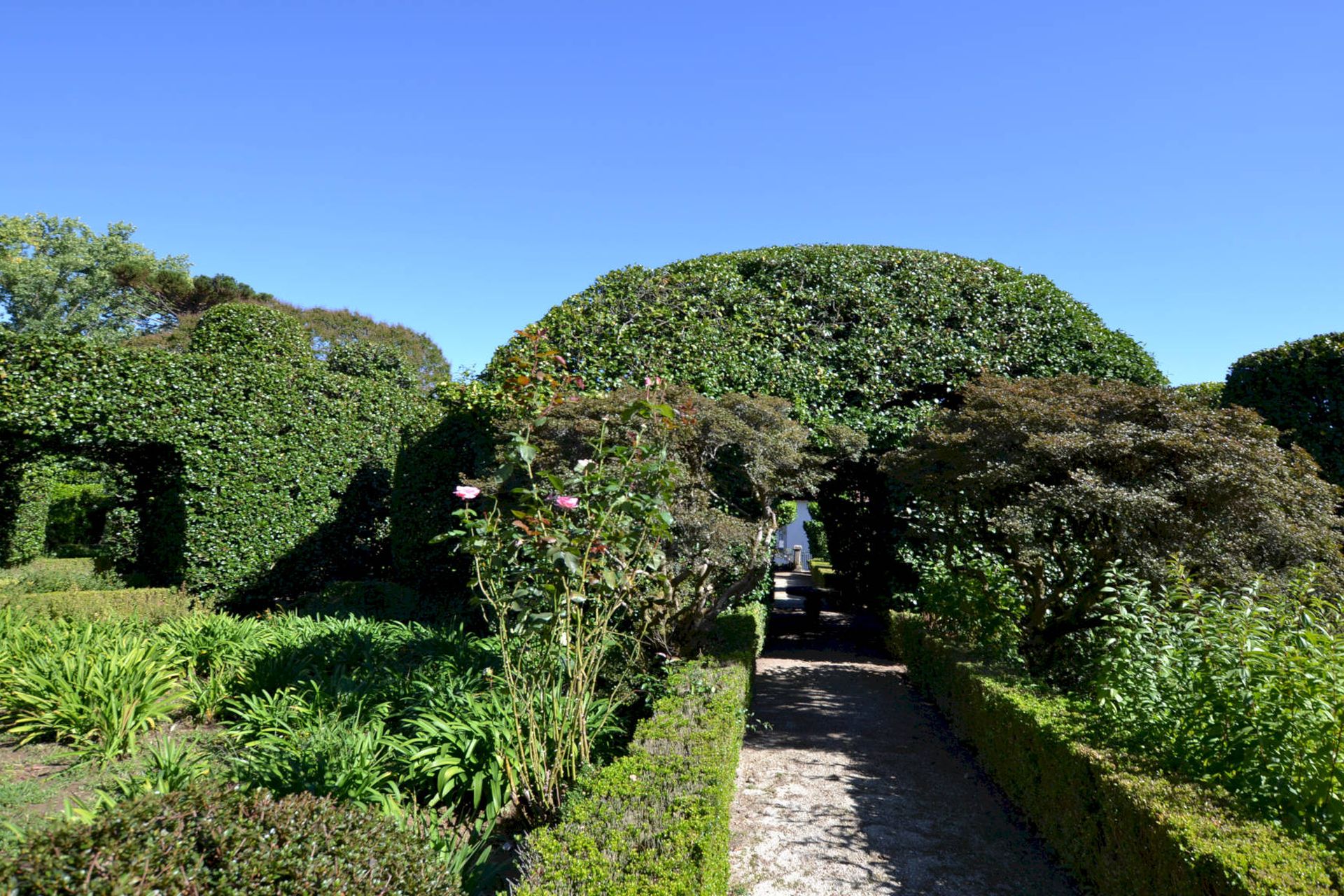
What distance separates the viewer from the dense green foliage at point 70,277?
26.0 m

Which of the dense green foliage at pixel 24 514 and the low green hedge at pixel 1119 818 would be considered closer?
the low green hedge at pixel 1119 818

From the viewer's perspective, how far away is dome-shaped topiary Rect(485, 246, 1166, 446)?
9531mm

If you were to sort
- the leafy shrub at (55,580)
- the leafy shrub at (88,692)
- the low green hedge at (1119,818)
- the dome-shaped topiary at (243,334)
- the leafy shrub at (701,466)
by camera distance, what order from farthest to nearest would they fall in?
the dome-shaped topiary at (243,334) < the leafy shrub at (55,580) < the leafy shrub at (701,466) < the leafy shrub at (88,692) < the low green hedge at (1119,818)

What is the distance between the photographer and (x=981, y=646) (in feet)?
22.7

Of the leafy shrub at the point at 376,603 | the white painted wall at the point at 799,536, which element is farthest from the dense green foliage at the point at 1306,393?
the white painted wall at the point at 799,536

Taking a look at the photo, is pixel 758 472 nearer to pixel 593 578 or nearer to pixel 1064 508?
pixel 1064 508

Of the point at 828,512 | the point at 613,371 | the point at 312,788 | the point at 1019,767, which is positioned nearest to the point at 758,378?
the point at 613,371

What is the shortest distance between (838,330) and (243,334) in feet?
27.3

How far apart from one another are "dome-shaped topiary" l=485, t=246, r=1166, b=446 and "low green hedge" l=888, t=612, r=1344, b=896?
15.9ft

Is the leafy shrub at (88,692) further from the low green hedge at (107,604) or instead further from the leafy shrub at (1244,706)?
the leafy shrub at (1244,706)

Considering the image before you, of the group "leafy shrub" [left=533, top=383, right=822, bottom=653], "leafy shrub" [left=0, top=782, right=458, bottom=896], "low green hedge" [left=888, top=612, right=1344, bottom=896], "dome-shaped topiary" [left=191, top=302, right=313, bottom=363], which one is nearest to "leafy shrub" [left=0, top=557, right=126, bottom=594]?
"dome-shaped topiary" [left=191, top=302, right=313, bottom=363]

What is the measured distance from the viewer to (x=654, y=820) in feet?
10.3

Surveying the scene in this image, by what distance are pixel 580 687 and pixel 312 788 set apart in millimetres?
1445

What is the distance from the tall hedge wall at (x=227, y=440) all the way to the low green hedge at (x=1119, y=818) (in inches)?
306
